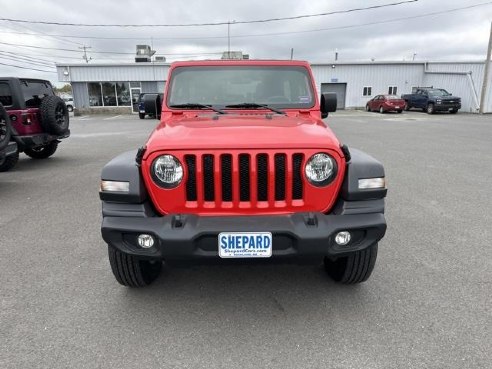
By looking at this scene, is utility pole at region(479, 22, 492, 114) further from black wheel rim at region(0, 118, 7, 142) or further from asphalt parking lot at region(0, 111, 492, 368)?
black wheel rim at region(0, 118, 7, 142)

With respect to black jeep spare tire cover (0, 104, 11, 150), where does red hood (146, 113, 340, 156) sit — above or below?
above

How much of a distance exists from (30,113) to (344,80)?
101 ft

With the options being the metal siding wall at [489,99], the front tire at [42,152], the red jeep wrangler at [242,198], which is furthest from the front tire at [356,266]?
the metal siding wall at [489,99]

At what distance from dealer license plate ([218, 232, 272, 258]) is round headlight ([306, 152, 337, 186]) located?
1.72 ft

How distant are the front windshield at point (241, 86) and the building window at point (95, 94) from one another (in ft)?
105

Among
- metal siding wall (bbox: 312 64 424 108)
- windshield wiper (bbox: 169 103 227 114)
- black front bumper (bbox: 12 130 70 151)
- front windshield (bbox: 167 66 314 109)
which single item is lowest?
black front bumper (bbox: 12 130 70 151)

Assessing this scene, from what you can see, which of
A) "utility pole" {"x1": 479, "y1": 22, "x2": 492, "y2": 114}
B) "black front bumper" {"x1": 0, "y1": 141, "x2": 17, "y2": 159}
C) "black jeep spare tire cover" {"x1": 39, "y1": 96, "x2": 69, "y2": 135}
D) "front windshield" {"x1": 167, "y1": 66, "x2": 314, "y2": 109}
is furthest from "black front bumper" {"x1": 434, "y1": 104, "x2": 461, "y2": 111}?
"black front bumper" {"x1": 0, "y1": 141, "x2": 17, "y2": 159}

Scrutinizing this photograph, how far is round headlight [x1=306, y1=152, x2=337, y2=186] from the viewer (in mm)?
2697

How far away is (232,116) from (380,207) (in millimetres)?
1513

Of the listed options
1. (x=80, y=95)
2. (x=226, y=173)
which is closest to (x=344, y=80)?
(x=80, y=95)

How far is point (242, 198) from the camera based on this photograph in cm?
271

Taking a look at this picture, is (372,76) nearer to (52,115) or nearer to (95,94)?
(95,94)

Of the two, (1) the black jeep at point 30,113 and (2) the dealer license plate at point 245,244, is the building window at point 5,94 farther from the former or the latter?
(2) the dealer license plate at point 245,244

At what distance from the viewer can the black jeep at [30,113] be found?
8.10m
